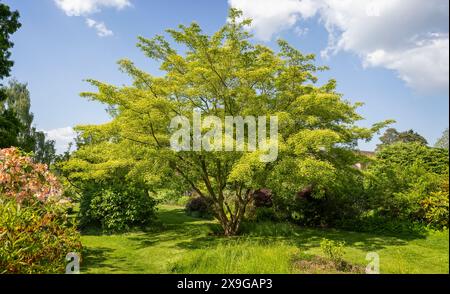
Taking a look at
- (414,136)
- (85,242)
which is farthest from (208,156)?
(414,136)

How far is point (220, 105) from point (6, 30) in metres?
10.9

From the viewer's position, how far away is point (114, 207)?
561 inches

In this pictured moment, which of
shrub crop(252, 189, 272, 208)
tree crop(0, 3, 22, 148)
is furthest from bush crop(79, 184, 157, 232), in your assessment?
shrub crop(252, 189, 272, 208)

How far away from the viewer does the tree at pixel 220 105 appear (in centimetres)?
1175

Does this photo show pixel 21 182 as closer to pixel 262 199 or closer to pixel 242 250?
pixel 242 250

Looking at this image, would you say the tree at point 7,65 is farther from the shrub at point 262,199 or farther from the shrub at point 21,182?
the shrub at point 262,199

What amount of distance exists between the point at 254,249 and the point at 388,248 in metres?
5.29

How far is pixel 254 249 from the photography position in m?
9.02

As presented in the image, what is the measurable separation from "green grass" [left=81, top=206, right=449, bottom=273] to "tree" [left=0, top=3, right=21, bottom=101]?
8.62 meters

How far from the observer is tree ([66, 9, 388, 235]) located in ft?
38.5

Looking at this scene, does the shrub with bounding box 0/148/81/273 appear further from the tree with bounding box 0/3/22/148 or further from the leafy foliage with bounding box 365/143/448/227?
the leafy foliage with bounding box 365/143/448/227

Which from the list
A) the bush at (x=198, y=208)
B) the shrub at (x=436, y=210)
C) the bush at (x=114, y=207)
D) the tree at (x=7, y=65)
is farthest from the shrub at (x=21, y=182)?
the bush at (x=198, y=208)

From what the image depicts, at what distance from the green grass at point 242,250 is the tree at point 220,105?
77.9 inches
